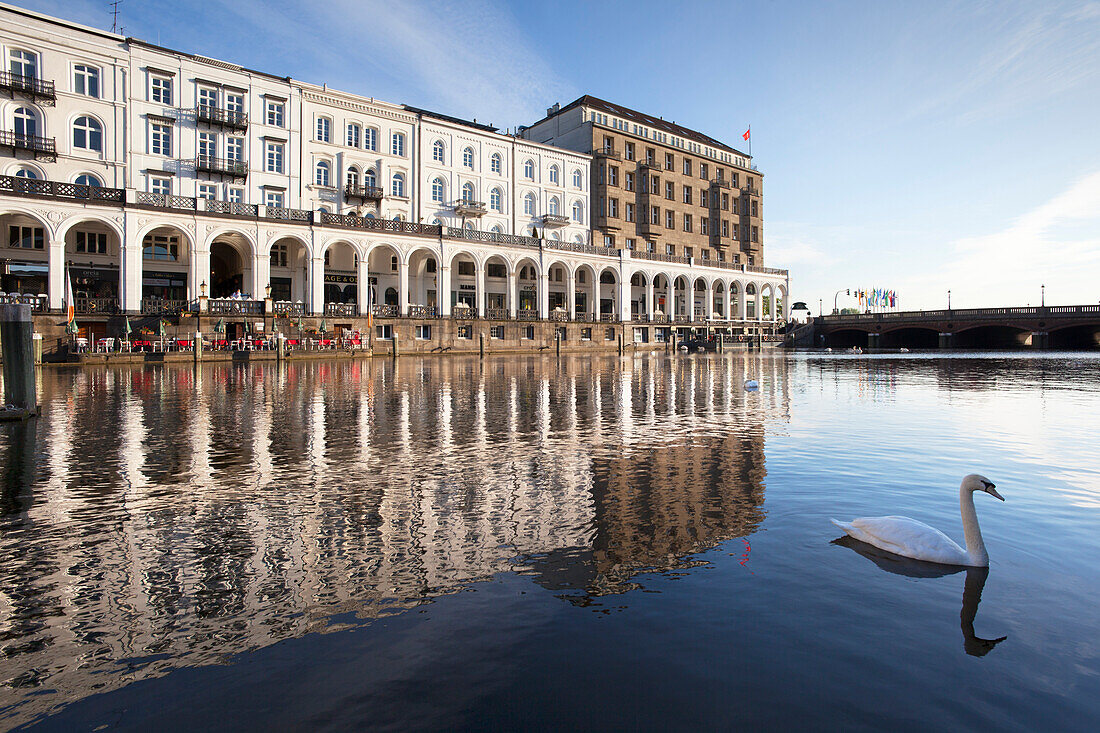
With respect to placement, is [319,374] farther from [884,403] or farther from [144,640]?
[144,640]

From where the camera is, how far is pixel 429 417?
14.7 meters

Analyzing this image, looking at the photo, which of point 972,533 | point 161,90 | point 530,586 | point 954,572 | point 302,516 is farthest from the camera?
point 161,90

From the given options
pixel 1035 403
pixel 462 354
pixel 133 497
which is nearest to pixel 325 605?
pixel 133 497

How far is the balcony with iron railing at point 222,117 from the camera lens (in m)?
43.8

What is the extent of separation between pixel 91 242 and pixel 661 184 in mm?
57487

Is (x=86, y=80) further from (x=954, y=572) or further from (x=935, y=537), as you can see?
(x=954, y=572)

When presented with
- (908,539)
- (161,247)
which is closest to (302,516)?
(908,539)

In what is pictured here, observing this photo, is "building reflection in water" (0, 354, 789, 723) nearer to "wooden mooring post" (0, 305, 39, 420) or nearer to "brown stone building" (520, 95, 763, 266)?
"wooden mooring post" (0, 305, 39, 420)

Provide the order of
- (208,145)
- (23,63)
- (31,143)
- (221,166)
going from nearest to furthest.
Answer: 1. (31,143)
2. (23,63)
3. (221,166)
4. (208,145)

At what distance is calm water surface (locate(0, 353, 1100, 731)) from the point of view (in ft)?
11.4

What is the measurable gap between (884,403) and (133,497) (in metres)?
18.8

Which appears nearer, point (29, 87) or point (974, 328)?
point (29, 87)

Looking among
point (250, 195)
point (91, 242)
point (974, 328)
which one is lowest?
point (974, 328)

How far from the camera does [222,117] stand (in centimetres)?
4444
